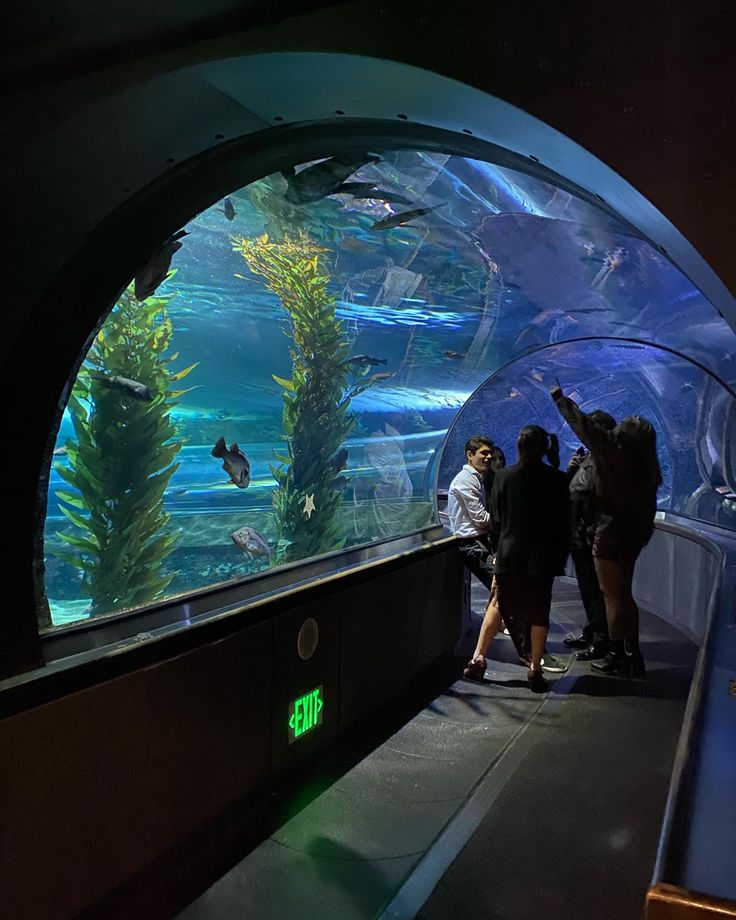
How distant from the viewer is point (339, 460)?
1003 cm

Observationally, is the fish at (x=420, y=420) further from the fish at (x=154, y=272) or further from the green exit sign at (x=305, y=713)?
the fish at (x=154, y=272)

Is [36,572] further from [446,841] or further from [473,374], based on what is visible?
[473,374]

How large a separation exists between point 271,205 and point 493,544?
11.9 feet

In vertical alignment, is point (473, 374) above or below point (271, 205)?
below

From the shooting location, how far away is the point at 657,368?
42.4 feet

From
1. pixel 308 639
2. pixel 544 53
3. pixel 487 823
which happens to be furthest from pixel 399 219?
pixel 487 823

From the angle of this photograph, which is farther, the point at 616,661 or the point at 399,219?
the point at 616,661

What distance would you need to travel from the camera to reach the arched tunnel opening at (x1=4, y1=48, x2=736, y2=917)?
2684 mm

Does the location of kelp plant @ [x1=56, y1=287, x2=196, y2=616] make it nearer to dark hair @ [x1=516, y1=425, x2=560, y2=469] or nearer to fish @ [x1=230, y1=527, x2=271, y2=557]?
fish @ [x1=230, y1=527, x2=271, y2=557]

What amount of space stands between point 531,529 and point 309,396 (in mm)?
4419

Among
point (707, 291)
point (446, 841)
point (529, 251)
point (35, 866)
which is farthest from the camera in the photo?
point (529, 251)

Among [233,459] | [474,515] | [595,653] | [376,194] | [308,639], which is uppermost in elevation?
[376,194]

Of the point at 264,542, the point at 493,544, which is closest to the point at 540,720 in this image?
the point at 493,544

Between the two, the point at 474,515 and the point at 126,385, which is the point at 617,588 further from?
the point at 126,385
